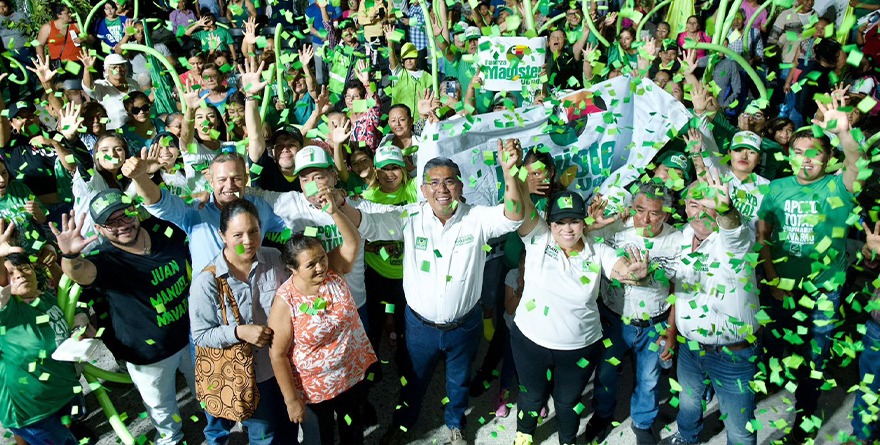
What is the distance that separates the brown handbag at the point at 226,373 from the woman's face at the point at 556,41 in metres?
6.26

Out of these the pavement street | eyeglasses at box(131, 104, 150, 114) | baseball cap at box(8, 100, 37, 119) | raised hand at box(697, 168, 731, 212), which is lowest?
the pavement street

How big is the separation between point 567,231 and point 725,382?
1273 mm

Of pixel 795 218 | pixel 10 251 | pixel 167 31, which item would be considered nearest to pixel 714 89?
pixel 795 218

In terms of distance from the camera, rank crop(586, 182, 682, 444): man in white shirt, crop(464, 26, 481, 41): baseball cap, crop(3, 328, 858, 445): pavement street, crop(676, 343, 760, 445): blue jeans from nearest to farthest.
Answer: crop(676, 343, 760, 445): blue jeans → crop(586, 182, 682, 444): man in white shirt → crop(3, 328, 858, 445): pavement street → crop(464, 26, 481, 41): baseball cap

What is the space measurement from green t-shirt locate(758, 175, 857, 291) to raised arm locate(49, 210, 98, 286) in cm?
403

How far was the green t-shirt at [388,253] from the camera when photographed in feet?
14.9

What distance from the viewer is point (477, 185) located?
15.7ft

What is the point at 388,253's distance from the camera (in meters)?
4.53

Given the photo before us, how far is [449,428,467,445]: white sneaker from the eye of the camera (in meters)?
4.33

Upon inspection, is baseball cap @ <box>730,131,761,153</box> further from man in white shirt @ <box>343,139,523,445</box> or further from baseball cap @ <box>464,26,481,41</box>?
baseball cap @ <box>464,26,481,41</box>

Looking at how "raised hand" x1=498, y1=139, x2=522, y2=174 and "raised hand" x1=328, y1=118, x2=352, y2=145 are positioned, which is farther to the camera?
"raised hand" x1=328, y1=118, x2=352, y2=145

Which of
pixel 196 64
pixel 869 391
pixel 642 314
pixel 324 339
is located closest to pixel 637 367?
pixel 642 314

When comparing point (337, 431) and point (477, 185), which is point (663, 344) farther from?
point (337, 431)

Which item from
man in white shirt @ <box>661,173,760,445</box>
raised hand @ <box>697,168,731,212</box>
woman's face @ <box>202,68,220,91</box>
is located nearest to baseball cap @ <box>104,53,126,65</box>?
woman's face @ <box>202,68,220,91</box>
